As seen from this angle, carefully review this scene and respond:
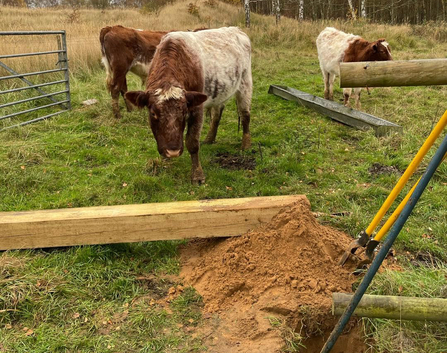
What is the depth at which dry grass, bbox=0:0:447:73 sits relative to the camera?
1050cm

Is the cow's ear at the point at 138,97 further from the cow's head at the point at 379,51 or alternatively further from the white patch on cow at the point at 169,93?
the cow's head at the point at 379,51

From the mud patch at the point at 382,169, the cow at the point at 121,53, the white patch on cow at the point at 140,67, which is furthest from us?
the white patch on cow at the point at 140,67

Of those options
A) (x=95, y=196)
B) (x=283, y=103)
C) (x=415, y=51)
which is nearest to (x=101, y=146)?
(x=95, y=196)

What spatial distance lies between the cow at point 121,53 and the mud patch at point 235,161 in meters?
2.84

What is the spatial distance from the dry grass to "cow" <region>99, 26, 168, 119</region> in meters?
3.12

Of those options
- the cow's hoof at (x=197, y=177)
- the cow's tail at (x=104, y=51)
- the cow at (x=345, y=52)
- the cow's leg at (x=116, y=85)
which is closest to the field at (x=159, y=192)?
the cow's hoof at (x=197, y=177)

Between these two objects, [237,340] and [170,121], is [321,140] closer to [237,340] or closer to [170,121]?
[170,121]

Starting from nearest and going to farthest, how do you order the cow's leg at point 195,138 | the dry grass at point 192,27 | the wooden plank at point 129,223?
the wooden plank at point 129,223, the cow's leg at point 195,138, the dry grass at point 192,27

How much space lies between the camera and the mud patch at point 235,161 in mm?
5512

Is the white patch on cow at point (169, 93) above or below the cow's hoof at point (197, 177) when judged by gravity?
above

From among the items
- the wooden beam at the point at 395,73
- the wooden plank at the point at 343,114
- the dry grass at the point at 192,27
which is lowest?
the wooden plank at the point at 343,114

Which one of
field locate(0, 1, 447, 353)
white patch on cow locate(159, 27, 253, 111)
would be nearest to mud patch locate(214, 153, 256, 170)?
field locate(0, 1, 447, 353)

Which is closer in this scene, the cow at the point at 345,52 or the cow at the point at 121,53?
the cow at the point at 345,52

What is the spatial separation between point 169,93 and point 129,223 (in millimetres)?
1562
